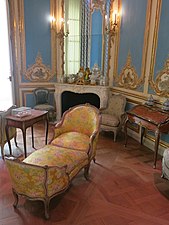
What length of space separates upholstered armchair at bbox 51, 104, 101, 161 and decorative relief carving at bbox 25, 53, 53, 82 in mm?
2558

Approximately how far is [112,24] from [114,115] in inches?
81.9

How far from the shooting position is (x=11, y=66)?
511 cm

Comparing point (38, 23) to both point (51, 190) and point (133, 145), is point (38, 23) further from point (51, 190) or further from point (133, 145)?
point (51, 190)

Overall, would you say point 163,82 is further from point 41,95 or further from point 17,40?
point 17,40

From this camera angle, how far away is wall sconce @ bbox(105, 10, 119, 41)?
183 inches

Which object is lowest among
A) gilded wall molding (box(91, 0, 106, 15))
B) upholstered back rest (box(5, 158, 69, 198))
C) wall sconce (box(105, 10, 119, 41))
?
upholstered back rest (box(5, 158, 69, 198))

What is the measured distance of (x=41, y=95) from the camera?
17.5 ft

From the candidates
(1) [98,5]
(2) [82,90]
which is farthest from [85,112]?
(1) [98,5]

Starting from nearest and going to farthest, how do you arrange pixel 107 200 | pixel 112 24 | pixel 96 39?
pixel 107 200
pixel 112 24
pixel 96 39

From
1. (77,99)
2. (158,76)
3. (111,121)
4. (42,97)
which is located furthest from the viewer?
(77,99)

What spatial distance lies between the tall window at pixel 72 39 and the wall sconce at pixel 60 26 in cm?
8

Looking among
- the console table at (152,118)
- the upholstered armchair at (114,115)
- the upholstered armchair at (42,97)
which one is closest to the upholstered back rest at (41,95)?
the upholstered armchair at (42,97)

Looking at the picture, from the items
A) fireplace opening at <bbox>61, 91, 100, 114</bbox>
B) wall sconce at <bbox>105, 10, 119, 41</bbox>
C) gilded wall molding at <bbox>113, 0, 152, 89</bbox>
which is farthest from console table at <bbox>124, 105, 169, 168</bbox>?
wall sconce at <bbox>105, 10, 119, 41</bbox>

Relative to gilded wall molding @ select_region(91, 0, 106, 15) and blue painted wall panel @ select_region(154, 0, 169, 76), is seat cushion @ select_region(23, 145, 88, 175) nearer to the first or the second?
blue painted wall panel @ select_region(154, 0, 169, 76)
